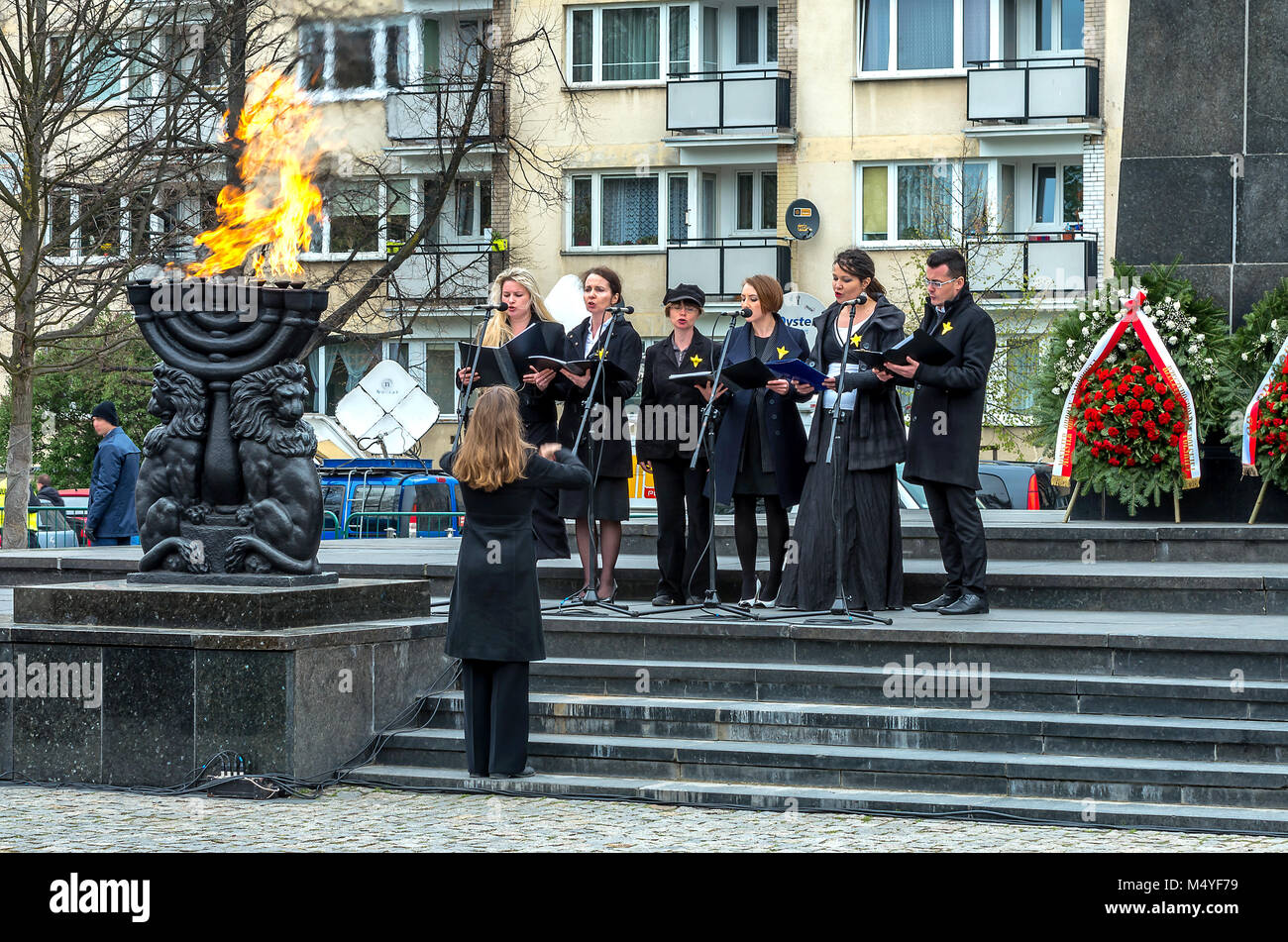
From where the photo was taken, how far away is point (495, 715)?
9.88m

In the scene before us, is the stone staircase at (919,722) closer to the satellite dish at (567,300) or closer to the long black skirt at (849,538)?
the long black skirt at (849,538)

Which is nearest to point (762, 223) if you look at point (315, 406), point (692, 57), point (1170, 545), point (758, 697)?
point (692, 57)

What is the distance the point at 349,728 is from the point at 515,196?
31.5 metres

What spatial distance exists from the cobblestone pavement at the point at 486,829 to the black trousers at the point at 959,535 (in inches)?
105

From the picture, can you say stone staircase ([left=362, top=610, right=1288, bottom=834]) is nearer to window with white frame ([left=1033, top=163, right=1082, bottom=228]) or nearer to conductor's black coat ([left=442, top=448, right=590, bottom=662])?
conductor's black coat ([left=442, top=448, right=590, bottom=662])

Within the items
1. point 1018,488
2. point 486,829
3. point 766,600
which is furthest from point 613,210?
point 486,829

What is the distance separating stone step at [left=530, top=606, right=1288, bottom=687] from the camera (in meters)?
9.70

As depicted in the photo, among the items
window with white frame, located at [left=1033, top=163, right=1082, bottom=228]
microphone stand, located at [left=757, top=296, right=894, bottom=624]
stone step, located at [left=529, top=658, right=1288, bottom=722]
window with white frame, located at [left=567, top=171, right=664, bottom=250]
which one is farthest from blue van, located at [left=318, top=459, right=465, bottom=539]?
window with white frame, located at [left=1033, top=163, right=1082, bottom=228]

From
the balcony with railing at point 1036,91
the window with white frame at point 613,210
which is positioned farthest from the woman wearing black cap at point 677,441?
the window with white frame at point 613,210

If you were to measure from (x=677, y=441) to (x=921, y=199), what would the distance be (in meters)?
27.6

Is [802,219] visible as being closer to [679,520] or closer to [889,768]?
[679,520]

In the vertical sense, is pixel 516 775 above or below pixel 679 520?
below

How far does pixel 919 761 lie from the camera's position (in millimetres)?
9414

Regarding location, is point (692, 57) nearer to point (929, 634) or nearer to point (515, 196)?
point (515, 196)
